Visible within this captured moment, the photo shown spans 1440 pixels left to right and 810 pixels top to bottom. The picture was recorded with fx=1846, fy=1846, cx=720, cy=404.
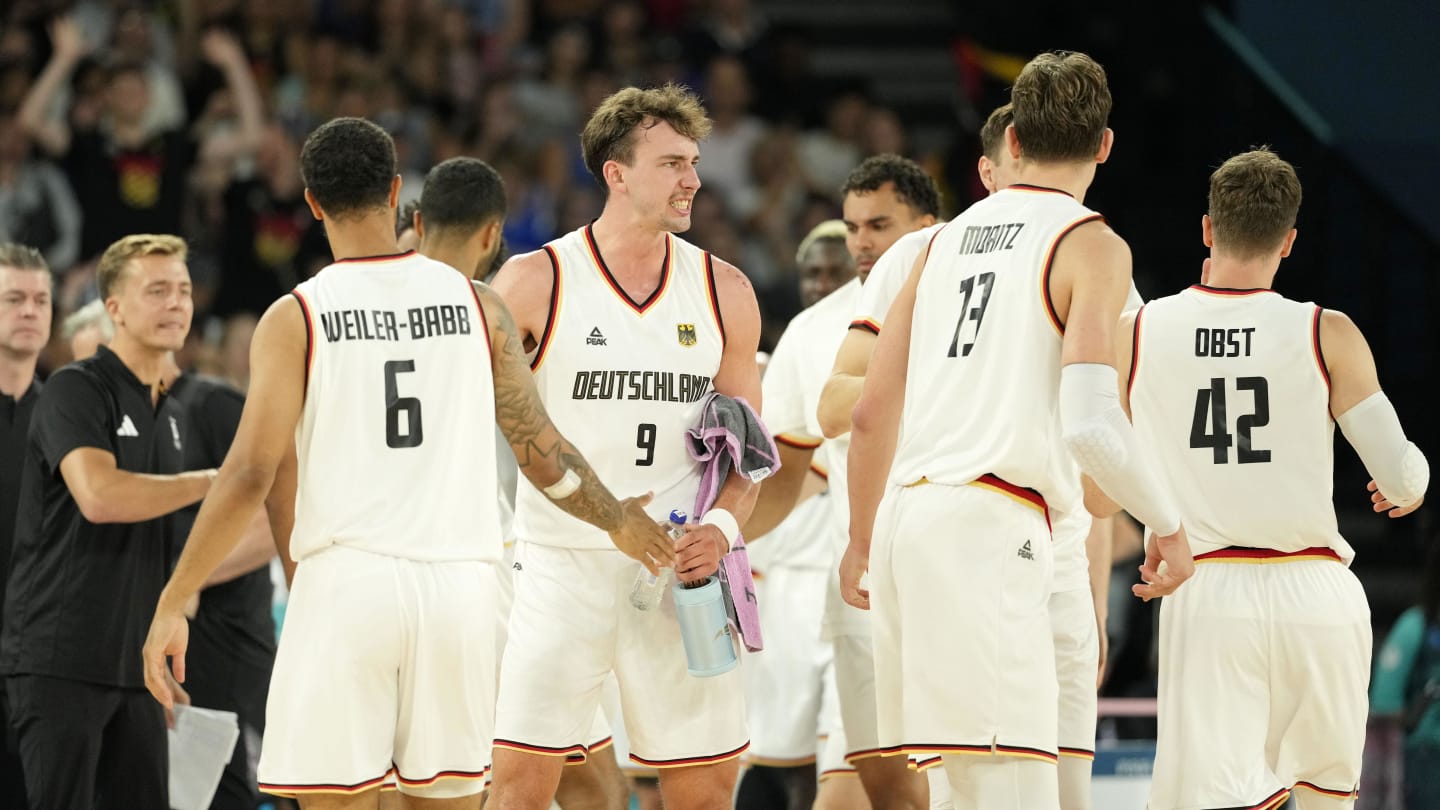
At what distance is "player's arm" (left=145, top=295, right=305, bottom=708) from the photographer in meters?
5.09

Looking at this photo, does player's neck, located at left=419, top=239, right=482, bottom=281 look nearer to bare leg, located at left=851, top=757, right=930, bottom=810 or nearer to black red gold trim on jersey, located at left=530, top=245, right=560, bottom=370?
black red gold trim on jersey, located at left=530, top=245, right=560, bottom=370

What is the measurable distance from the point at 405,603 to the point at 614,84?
388 inches

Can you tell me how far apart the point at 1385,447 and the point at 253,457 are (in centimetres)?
334

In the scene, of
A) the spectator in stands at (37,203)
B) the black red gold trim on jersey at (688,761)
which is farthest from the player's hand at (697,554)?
the spectator in stands at (37,203)

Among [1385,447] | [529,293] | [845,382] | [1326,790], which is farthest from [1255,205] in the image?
[529,293]

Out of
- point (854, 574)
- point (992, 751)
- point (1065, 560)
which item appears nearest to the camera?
point (992, 751)

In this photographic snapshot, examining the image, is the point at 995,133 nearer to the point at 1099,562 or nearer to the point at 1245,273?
the point at 1245,273

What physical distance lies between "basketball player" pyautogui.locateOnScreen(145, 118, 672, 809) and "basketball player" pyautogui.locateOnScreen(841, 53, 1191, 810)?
120cm

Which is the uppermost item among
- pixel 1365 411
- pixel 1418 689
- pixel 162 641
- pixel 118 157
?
pixel 118 157

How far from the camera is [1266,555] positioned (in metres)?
5.66

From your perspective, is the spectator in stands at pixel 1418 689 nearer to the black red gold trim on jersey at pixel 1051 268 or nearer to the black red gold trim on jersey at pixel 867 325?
the black red gold trim on jersey at pixel 867 325

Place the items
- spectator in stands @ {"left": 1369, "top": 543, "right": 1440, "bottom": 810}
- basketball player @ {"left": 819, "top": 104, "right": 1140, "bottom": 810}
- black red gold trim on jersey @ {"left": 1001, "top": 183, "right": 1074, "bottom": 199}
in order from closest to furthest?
black red gold trim on jersey @ {"left": 1001, "top": 183, "right": 1074, "bottom": 199}, basketball player @ {"left": 819, "top": 104, "right": 1140, "bottom": 810}, spectator in stands @ {"left": 1369, "top": 543, "right": 1440, "bottom": 810}

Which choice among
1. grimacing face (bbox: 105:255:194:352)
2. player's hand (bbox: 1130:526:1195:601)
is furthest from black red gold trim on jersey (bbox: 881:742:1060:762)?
grimacing face (bbox: 105:255:194:352)

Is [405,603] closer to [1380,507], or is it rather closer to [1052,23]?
[1380,507]
